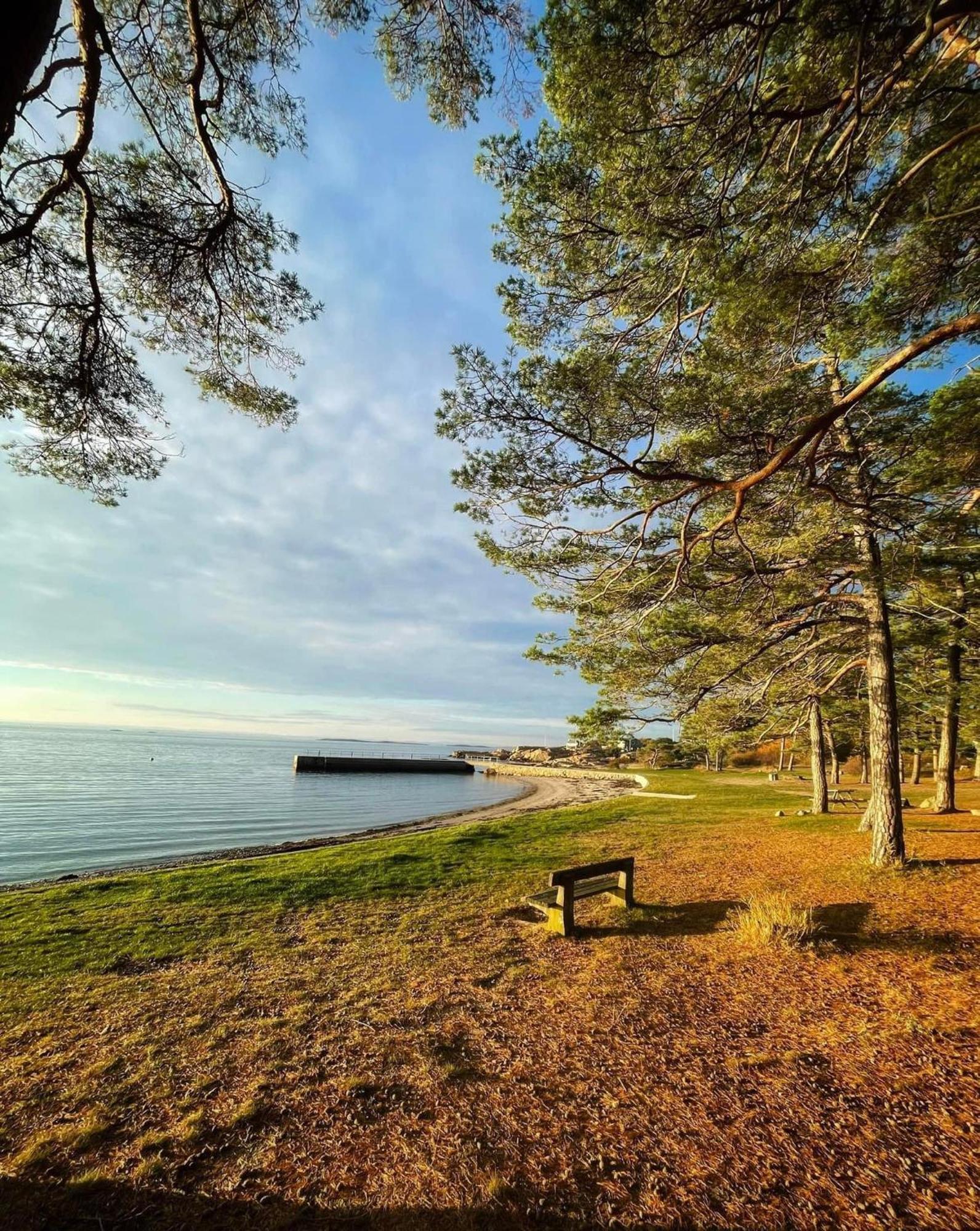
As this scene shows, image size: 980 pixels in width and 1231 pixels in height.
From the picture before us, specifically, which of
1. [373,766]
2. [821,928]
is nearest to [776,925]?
[821,928]

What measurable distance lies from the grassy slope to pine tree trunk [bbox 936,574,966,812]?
3984 millimetres

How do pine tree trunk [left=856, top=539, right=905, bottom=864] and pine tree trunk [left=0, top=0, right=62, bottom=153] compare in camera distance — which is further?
pine tree trunk [left=856, top=539, right=905, bottom=864]

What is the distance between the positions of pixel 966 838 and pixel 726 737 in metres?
5.11

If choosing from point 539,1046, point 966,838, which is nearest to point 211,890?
point 539,1046

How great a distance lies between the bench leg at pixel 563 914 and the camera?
572 centimetres

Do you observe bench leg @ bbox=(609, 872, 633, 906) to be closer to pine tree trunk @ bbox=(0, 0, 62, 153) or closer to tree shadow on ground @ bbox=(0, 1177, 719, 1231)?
tree shadow on ground @ bbox=(0, 1177, 719, 1231)

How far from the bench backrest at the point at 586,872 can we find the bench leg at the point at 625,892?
0.37 feet

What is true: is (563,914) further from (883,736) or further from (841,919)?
(883,736)

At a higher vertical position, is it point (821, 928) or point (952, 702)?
point (952, 702)

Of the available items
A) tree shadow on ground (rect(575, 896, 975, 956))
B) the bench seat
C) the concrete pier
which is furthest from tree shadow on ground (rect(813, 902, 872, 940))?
the concrete pier

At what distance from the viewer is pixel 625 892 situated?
Answer: 6613mm

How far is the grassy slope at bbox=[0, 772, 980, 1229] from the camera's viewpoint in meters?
2.43

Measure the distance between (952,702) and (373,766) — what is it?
59.5 m

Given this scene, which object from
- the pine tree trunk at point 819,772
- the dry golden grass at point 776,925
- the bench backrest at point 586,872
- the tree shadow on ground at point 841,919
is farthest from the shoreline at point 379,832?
the tree shadow on ground at point 841,919
